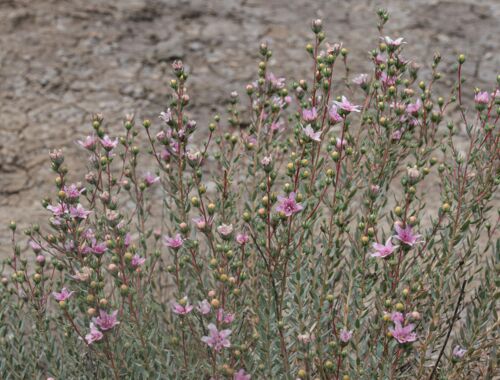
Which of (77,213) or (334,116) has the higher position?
(334,116)

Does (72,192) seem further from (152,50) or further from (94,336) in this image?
(152,50)

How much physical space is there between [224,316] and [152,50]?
14.5 feet

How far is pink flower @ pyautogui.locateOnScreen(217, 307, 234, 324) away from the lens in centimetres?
227

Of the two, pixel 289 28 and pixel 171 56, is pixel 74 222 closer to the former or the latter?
pixel 171 56

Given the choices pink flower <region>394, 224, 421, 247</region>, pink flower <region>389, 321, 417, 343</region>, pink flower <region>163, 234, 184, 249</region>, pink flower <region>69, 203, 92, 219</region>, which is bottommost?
pink flower <region>389, 321, 417, 343</region>

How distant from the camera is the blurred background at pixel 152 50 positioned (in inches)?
212

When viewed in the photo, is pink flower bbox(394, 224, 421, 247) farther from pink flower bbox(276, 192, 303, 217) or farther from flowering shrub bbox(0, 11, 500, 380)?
pink flower bbox(276, 192, 303, 217)

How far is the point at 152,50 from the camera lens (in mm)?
6246

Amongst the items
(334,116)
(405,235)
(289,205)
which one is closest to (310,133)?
(334,116)

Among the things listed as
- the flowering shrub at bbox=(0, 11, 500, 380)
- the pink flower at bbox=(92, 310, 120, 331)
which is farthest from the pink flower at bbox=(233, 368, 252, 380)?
the pink flower at bbox=(92, 310, 120, 331)

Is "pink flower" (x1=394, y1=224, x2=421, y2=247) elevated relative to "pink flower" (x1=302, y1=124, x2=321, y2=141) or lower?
lower

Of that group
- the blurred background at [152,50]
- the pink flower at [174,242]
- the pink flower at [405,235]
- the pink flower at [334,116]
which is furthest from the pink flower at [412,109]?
the blurred background at [152,50]

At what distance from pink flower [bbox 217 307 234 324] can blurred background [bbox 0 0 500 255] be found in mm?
2824

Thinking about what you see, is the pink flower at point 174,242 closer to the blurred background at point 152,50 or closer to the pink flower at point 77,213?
the pink flower at point 77,213
